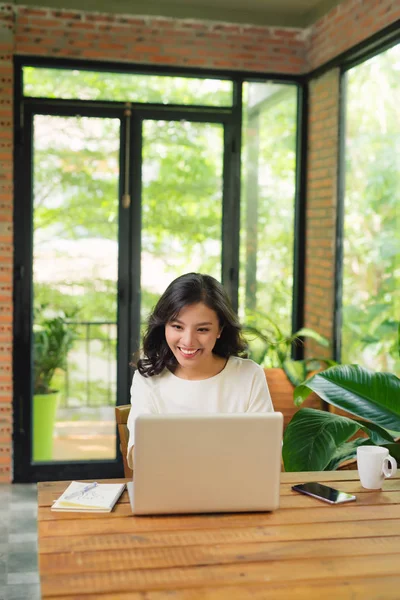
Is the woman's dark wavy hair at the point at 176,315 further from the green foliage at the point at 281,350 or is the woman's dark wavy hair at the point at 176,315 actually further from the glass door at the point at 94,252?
the glass door at the point at 94,252

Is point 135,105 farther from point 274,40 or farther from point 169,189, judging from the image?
point 274,40

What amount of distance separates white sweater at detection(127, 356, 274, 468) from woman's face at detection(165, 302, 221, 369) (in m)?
0.07

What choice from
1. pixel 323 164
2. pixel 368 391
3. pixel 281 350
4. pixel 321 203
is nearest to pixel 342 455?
pixel 368 391

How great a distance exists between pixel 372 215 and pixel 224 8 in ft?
5.55

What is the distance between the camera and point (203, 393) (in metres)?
2.41

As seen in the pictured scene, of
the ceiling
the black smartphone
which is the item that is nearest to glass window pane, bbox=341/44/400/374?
the ceiling

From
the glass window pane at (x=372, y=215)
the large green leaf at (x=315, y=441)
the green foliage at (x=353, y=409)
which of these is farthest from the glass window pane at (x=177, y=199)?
the large green leaf at (x=315, y=441)

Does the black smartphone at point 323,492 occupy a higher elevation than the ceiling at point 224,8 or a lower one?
lower

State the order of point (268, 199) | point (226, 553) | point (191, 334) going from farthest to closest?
1. point (268, 199)
2. point (191, 334)
3. point (226, 553)

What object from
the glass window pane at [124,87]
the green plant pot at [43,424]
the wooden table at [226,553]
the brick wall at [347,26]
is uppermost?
the brick wall at [347,26]

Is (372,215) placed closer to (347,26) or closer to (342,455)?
(347,26)

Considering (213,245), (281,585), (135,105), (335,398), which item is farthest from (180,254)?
(281,585)

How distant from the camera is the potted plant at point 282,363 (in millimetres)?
A: 4359

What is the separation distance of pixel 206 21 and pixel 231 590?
412cm
